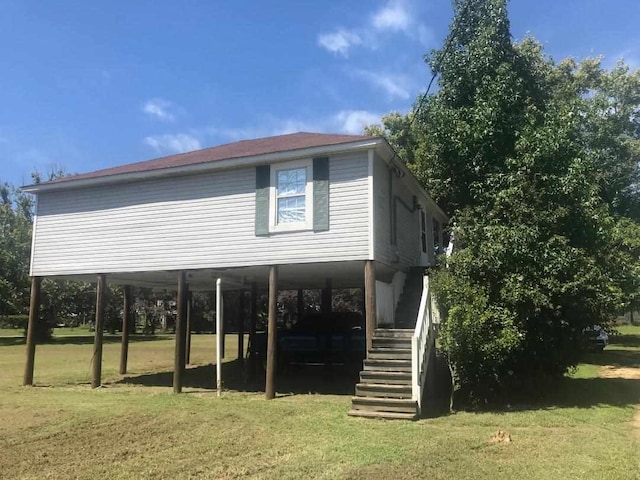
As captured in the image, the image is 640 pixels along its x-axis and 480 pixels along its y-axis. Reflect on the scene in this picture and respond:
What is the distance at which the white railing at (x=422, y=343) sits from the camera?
9891 mm

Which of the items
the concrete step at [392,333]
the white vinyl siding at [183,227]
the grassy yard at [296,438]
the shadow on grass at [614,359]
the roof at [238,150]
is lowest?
the grassy yard at [296,438]

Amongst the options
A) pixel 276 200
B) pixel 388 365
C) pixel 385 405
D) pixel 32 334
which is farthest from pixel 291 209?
pixel 32 334

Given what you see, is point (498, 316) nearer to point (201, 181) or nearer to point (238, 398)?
point (238, 398)

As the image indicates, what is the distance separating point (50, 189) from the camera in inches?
596

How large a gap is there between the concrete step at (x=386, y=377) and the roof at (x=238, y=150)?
15.9 ft

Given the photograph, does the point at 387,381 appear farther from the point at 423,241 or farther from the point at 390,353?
the point at 423,241

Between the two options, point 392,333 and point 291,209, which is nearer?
point 392,333

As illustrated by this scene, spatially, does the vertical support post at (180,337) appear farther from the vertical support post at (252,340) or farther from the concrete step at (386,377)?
the concrete step at (386,377)

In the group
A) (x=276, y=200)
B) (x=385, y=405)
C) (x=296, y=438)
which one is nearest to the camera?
(x=296, y=438)

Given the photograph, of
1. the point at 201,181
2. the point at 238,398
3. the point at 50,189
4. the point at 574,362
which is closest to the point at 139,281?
the point at 50,189

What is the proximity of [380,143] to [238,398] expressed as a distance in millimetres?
6465

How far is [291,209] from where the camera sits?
1262cm

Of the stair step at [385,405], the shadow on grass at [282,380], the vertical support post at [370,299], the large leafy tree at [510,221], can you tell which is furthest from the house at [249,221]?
the shadow on grass at [282,380]

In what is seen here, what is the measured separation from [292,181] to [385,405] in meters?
5.45
